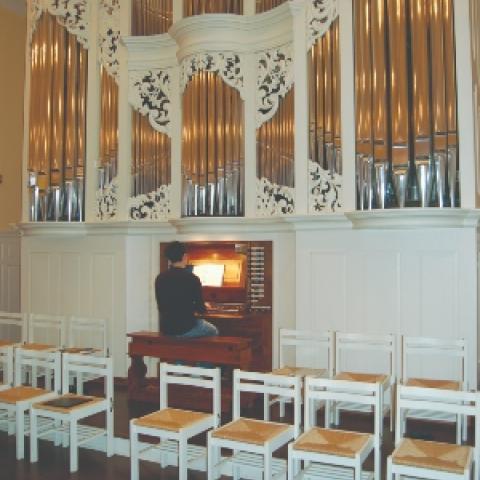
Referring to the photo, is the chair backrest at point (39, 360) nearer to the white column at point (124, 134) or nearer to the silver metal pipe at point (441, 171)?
the white column at point (124, 134)

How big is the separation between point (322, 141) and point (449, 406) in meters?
3.32

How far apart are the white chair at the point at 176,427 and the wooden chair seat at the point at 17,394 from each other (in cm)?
124

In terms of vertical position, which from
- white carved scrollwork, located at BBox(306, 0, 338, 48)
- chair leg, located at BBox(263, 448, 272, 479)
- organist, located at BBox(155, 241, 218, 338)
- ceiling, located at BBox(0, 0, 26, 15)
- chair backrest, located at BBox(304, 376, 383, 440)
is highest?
ceiling, located at BBox(0, 0, 26, 15)

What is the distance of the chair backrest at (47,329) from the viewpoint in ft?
25.4

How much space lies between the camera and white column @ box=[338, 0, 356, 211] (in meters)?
6.38

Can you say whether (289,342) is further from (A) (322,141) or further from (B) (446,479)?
(B) (446,479)

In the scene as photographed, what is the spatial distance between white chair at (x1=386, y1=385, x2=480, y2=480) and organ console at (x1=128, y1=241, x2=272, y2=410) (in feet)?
8.84

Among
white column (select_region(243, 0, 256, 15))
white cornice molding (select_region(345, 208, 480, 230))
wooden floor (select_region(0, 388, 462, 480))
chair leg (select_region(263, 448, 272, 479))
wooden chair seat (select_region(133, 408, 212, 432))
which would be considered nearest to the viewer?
chair leg (select_region(263, 448, 272, 479))

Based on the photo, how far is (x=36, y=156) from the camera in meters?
8.42

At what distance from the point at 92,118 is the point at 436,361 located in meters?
5.21

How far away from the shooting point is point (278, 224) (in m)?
7.25

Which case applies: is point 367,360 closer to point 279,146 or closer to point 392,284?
point 392,284

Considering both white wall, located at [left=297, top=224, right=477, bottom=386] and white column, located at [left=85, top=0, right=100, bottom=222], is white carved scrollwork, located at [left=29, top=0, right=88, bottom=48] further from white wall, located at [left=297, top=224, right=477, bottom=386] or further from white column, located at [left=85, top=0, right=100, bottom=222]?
white wall, located at [left=297, top=224, right=477, bottom=386]

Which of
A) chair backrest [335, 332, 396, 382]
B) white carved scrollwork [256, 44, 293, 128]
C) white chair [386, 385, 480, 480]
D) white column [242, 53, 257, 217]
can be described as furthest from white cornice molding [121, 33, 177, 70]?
white chair [386, 385, 480, 480]
